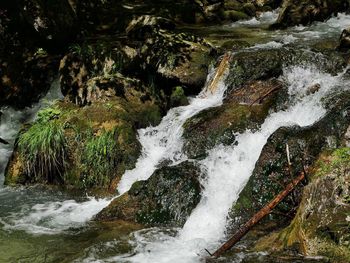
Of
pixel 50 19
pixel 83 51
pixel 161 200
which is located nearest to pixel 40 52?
pixel 50 19

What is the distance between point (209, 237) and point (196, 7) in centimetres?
1073

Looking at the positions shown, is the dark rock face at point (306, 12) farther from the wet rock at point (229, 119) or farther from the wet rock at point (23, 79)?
the wet rock at point (23, 79)

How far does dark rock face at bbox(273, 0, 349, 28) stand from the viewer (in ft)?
44.2

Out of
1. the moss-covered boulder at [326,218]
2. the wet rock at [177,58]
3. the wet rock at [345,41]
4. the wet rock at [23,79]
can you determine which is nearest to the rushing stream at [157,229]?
the wet rock at [177,58]

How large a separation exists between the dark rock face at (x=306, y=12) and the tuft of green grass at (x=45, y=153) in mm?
7588

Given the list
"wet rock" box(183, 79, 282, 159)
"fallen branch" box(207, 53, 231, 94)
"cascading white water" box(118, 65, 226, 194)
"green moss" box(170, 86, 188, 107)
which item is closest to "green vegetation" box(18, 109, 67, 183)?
"cascading white water" box(118, 65, 226, 194)

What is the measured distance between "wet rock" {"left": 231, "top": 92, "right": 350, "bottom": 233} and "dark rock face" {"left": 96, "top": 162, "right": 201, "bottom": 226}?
2.47ft

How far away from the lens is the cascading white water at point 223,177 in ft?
20.4

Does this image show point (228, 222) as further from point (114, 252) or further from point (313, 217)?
point (313, 217)

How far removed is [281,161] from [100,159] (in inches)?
136

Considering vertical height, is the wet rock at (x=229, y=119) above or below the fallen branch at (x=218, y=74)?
below

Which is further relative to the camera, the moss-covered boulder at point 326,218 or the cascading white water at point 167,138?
the cascading white water at point 167,138

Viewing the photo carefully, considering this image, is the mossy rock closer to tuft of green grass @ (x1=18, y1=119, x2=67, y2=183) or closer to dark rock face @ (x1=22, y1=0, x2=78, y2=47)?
dark rock face @ (x1=22, y1=0, x2=78, y2=47)

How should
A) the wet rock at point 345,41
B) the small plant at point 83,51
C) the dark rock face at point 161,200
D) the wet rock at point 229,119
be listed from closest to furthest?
the dark rock face at point 161,200 < the wet rock at point 229,119 < the wet rock at point 345,41 < the small plant at point 83,51
